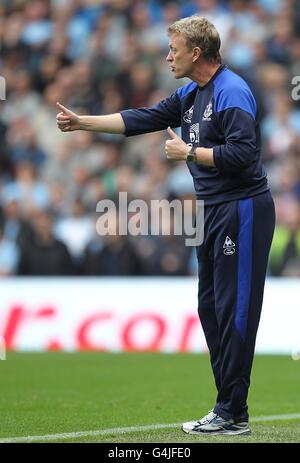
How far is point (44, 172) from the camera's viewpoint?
17609 mm

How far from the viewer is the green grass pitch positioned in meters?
7.16

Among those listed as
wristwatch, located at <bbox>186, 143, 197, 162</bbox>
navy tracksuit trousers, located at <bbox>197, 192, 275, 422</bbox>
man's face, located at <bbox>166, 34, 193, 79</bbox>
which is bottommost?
navy tracksuit trousers, located at <bbox>197, 192, 275, 422</bbox>

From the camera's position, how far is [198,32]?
677cm

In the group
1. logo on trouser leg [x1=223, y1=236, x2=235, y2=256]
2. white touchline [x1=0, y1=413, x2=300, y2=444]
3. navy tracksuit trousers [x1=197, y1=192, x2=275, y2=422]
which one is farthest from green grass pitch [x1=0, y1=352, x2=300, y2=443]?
logo on trouser leg [x1=223, y1=236, x2=235, y2=256]

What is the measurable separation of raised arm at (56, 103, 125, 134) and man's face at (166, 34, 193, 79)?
23.8 inches

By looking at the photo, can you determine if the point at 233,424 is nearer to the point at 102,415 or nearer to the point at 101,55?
the point at 102,415

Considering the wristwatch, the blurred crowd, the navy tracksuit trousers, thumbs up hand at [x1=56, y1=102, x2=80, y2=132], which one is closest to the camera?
the wristwatch

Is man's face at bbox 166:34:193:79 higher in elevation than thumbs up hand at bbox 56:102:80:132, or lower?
higher

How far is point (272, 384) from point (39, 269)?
19.5 ft

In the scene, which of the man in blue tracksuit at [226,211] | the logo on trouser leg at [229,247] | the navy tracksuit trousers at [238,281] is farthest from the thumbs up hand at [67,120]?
the logo on trouser leg at [229,247]

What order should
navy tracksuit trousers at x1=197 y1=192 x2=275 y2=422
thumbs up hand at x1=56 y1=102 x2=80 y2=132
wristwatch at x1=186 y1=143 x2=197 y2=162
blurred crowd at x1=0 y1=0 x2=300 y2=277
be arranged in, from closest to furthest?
1. wristwatch at x1=186 y1=143 x2=197 y2=162
2. navy tracksuit trousers at x1=197 y1=192 x2=275 y2=422
3. thumbs up hand at x1=56 y1=102 x2=80 y2=132
4. blurred crowd at x1=0 y1=0 x2=300 y2=277

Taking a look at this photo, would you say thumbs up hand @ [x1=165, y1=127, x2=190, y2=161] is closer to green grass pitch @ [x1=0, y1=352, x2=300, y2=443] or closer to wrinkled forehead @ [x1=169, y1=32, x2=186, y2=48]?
wrinkled forehead @ [x1=169, y1=32, x2=186, y2=48]

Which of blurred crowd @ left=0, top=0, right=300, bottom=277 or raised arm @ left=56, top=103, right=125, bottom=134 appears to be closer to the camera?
raised arm @ left=56, top=103, right=125, bottom=134
